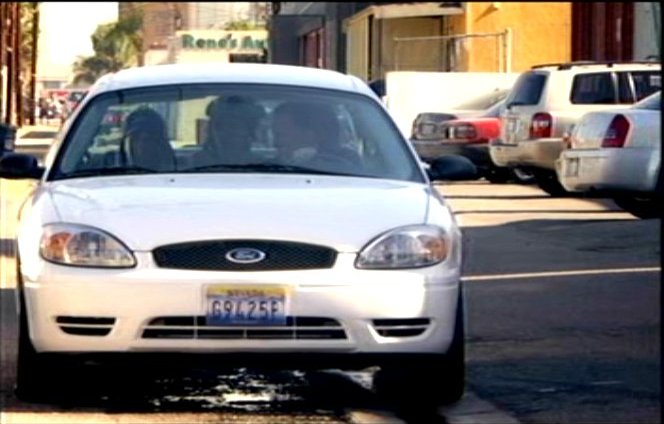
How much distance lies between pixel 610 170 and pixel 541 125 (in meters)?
5.71

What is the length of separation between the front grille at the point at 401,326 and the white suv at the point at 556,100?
14390mm

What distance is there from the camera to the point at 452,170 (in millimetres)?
9570

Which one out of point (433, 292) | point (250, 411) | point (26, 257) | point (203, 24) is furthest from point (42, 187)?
point (203, 24)

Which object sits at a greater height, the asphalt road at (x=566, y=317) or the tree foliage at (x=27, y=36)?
the tree foliage at (x=27, y=36)

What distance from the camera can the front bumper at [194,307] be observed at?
7656 mm

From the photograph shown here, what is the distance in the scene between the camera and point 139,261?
7.70m

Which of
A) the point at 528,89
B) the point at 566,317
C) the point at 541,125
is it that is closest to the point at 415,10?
the point at 528,89

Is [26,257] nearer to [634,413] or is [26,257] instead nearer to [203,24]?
[634,413]

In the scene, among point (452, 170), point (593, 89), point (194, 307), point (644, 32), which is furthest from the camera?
point (644, 32)

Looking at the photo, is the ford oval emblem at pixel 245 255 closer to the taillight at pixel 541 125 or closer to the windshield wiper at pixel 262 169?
the windshield wiper at pixel 262 169

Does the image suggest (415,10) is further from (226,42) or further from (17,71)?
(226,42)

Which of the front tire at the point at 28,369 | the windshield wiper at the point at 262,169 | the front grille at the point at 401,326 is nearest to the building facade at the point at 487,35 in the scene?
the windshield wiper at the point at 262,169

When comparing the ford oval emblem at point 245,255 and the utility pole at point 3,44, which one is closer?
the ford oval emblem at point 245,255

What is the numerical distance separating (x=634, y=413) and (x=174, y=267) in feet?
7.09
